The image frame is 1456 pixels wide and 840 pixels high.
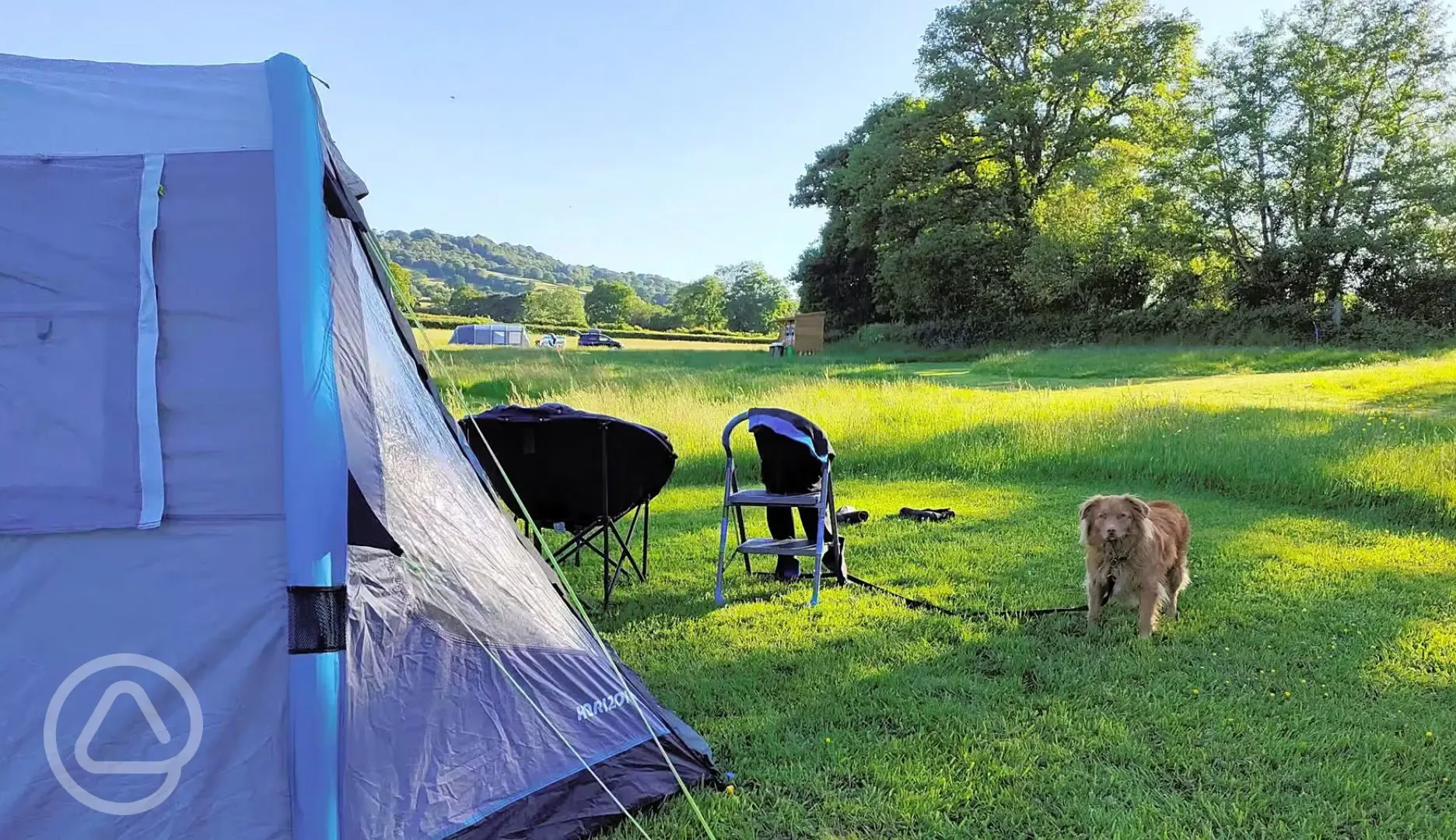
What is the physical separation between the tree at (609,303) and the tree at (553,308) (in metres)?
8.94

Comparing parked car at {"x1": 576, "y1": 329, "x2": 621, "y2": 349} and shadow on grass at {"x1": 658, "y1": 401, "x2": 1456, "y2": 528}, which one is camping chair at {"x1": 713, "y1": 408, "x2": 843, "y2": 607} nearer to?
shadow on grass at {"x1": 658, "y1": 401, "x2": 1456, "y2": 528}

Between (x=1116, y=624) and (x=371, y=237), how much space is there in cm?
383

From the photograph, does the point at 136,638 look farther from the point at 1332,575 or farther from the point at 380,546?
the point at 1332,575

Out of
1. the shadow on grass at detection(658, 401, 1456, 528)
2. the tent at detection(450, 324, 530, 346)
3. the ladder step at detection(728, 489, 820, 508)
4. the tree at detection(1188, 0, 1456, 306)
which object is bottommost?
the shadow on grass at detection(658, 401, 1456, 528)

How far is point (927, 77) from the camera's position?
3008 centimetres

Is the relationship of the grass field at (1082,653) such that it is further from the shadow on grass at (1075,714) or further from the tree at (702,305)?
the tree at (702,305)

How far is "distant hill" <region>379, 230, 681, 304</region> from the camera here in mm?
145125

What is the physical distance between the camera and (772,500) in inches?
184

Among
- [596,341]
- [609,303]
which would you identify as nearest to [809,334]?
[596,341]

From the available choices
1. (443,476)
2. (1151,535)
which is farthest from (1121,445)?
(443,476)

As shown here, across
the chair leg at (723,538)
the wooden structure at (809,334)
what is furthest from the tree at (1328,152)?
the chair leg at (723,538)

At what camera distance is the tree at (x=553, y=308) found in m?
83.5

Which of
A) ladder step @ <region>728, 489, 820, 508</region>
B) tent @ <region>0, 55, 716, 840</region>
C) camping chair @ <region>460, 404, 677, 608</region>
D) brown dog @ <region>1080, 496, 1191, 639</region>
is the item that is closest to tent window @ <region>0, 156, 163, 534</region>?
tent @ <region>0, 55, 716, 840</region>

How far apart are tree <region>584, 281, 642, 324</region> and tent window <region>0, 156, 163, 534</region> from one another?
10315 cm
